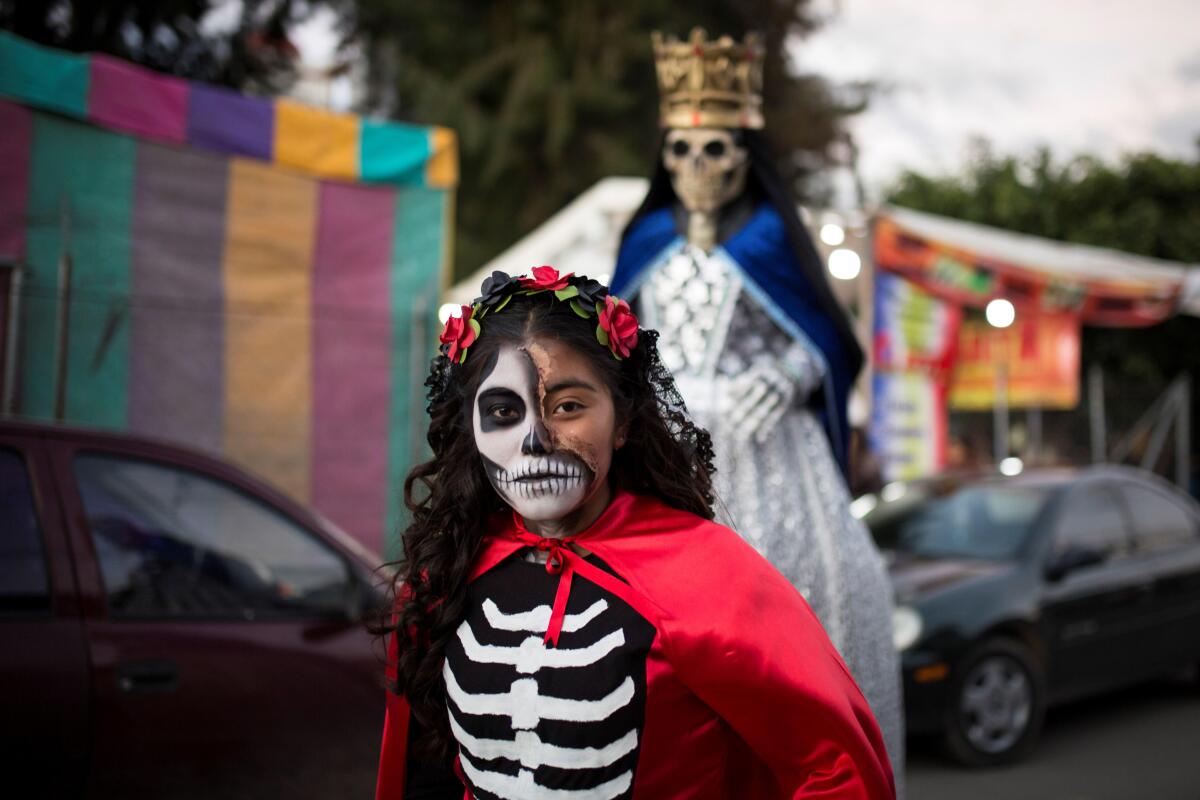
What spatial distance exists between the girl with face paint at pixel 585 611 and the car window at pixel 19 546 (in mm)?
1670

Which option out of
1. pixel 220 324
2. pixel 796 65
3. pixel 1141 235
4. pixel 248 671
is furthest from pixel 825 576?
pixel 1141 235

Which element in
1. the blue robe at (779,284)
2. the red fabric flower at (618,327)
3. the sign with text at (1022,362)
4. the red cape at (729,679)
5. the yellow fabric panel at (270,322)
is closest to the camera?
the red cape at (729,679)

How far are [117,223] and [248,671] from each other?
11.8 ft

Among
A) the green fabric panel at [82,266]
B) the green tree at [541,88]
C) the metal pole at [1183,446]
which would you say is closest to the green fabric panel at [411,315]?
the green fabric panel at [82,266]

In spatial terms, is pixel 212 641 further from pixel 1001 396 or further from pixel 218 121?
pixel 1001 396

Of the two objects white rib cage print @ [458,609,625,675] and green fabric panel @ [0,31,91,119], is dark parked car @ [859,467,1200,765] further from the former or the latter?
green fabric panel @ [0,31,91,119]

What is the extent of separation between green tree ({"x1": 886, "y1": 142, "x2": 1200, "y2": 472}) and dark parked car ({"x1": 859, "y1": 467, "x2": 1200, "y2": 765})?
7.29 meters

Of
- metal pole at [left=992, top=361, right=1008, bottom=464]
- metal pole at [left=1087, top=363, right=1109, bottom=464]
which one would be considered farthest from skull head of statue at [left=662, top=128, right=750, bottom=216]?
metal pole at [left=1087, top=363, right=1109, bottom=464]

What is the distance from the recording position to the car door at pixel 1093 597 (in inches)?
249

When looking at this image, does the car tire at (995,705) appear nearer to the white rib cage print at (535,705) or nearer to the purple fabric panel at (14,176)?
the white rib cage print at (535,705)

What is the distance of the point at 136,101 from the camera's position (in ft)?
20.6

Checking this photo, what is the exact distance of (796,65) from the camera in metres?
18.1

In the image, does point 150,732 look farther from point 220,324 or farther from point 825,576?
point 220,324

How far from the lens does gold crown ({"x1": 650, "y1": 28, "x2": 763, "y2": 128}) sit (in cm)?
347
